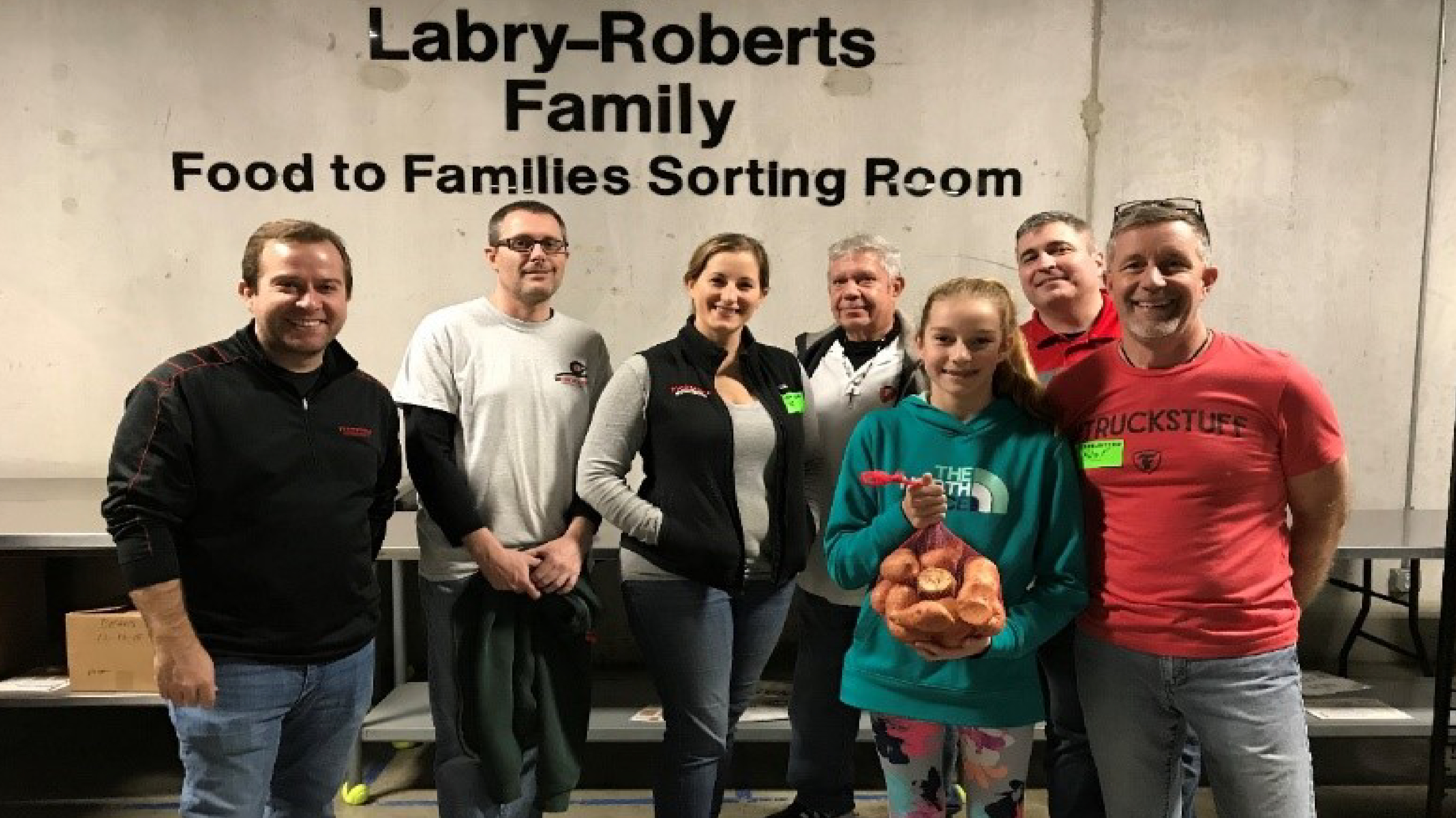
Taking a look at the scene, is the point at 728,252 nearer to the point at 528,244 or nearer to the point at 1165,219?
the point at 528,244

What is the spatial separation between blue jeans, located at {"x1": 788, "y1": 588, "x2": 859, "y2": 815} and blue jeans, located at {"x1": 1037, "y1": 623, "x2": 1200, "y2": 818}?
0.55 metres

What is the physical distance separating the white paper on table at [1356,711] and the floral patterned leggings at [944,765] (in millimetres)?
1623

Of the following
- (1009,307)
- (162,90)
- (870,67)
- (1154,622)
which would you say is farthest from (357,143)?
(1154,622)

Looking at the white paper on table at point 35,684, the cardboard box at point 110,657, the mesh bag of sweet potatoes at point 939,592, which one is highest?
the mesh bag of sweet potatoes at point 939,592

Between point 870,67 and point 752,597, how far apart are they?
215cm

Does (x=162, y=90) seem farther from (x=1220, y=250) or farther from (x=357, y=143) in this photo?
(x=1220, y=250)

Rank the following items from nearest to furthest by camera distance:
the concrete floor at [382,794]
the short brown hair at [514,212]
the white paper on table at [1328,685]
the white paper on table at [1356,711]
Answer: the short brown hair at [514,212] → the white paper on table at [1356,711] → the concrete floor at [382,794] → the white paper on table at [1328,685]

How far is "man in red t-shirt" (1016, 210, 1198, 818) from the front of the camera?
207 cm

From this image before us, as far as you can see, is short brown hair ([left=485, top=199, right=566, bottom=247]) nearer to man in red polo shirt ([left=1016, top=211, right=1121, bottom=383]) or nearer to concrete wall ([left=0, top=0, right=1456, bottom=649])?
man in red polo shirt ([left=1016, top=211, right=1121, bottom=383])

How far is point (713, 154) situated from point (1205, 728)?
2528mm

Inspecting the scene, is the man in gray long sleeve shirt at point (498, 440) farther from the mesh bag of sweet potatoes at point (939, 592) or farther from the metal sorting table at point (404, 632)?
the mesh bag of sweet potatoes at point (939, 592)

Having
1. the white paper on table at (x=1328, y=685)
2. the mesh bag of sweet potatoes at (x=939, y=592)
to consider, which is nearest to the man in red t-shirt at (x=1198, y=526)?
the mesh bag of sweet potatoes at (x=939, y=592)

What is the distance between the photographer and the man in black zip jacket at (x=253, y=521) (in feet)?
5.40

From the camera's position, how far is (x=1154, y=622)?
1.64 meters
